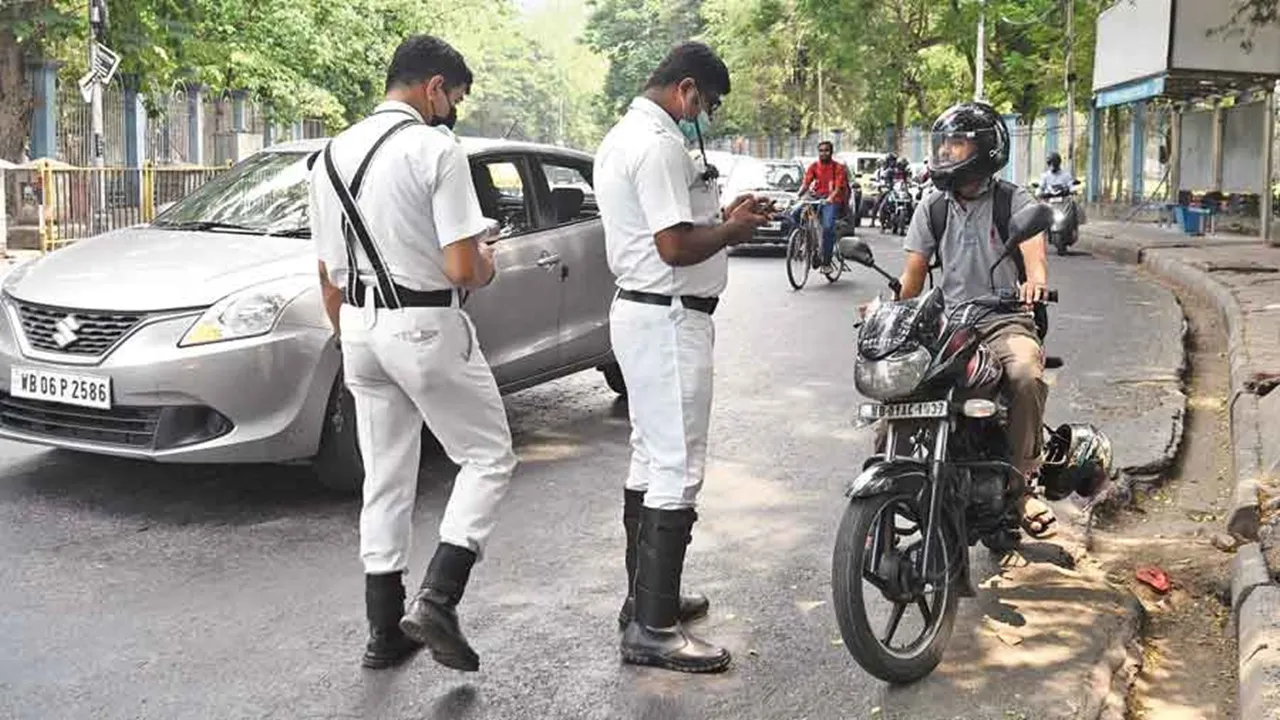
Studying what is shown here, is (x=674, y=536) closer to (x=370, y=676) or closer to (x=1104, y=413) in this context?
(x=370, y=676)

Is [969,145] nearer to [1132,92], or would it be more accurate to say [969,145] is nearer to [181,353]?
[181,353]

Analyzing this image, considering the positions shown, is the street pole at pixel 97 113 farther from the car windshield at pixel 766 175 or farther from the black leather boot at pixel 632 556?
the black leather boot at pixel 632 556

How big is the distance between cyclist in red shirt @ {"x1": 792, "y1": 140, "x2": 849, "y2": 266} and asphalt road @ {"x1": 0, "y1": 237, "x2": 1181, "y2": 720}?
7.90 m

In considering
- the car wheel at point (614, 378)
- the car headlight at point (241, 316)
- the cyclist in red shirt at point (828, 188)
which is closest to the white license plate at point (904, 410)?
the car headlight at point (241, 316)

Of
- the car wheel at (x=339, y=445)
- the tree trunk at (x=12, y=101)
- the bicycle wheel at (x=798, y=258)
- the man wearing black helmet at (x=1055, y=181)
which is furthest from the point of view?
the man wearing black helmet at (x=1055, y=181)

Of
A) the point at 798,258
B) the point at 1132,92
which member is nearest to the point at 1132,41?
the point at 1132,92

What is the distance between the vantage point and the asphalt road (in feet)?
13.4

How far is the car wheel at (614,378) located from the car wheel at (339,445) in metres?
2.43

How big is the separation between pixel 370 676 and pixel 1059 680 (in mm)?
2017

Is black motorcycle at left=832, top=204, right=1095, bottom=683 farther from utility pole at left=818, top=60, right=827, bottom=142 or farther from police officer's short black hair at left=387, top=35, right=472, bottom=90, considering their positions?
utility pole at left=818, top=60, right=827, bottom=142

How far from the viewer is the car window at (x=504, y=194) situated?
23.3ft

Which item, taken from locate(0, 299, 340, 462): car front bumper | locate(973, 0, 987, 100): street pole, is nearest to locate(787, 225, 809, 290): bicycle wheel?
locate(0, 299, 340, 462): car front bumper

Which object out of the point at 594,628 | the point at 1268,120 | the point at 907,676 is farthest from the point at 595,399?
the point at 1268,120

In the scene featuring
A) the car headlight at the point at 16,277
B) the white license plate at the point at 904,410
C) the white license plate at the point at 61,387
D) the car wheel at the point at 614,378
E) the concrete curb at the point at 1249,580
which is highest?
the car headlight at the point at 16,277
